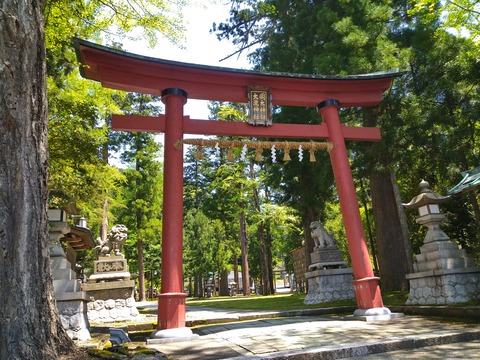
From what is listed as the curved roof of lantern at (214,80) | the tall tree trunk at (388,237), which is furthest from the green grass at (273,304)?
the curved roof of lantern at (214,80)

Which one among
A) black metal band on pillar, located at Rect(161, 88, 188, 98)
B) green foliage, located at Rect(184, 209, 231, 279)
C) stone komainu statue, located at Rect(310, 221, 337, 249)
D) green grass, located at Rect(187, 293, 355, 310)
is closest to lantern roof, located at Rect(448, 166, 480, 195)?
green grass, located at Rect(187, 293, 355, 310)

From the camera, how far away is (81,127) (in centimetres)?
813

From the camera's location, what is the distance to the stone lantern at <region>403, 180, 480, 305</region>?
23.1ft

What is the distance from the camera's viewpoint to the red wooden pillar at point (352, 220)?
7188mm

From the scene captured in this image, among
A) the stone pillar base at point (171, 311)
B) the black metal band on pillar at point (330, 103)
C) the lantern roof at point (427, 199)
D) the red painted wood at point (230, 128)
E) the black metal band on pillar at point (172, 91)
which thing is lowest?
the stone pillar base at point (171, 311)

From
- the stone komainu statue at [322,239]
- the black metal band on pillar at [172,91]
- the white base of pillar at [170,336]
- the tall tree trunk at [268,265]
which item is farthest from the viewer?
the tall tree trunk at [268,265]

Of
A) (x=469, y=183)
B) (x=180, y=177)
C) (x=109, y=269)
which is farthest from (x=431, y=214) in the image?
(x=109, y=269)

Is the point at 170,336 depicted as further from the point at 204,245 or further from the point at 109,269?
the point at 204,245

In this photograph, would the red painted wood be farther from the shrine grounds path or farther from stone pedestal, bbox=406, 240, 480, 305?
the shrine grounds path

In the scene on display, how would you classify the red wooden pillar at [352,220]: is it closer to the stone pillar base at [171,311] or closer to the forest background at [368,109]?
the forest background at [368,109]

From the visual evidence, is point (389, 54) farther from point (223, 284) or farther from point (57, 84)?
point (223, 284)

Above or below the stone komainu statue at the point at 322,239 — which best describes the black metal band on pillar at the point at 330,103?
above

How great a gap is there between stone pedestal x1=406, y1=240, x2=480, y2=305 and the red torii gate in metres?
1.17

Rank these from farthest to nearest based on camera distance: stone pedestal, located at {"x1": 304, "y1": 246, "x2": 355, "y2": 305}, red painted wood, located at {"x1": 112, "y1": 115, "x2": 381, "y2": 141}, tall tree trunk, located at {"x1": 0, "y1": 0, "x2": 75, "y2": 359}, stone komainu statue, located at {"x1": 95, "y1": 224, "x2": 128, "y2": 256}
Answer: stone komainu statue, located at {"x1": 95, "y1": 224, "x2": 128, "y2": 256}
stone pedestal, located at {"x1": 304, "y1": 246, "x2": 355, "y2": 305}
red painted wood, located at {"x1": 112, "y1": 115, "x2": 381, "y2": 141}
tall tree trunk, located at {"x1": 0, "y1": 0, "x2": 75, "y2": 359}
